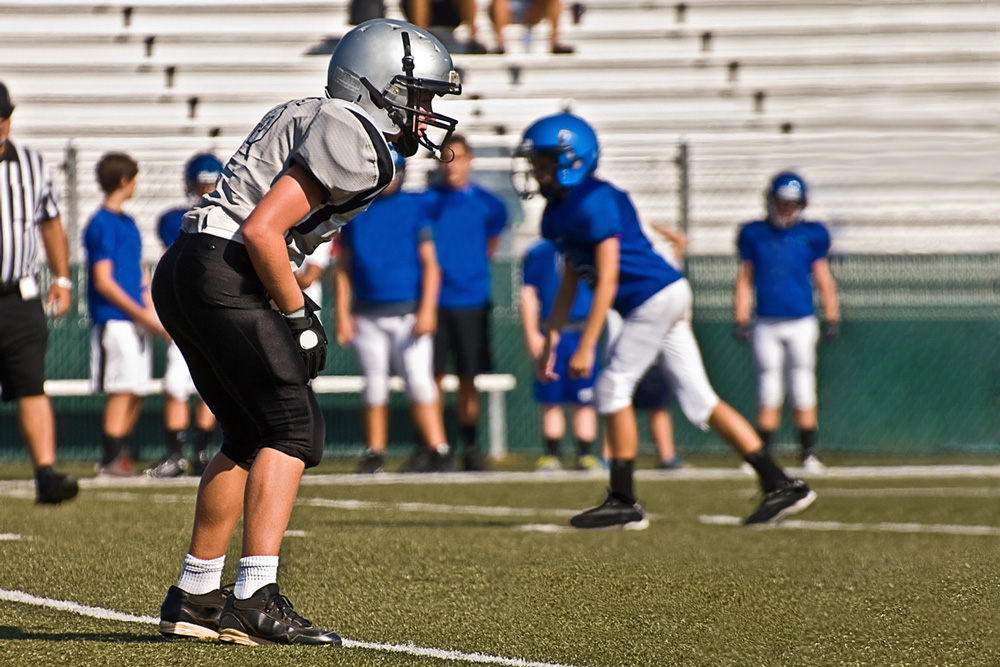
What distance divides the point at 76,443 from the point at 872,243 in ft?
22.2

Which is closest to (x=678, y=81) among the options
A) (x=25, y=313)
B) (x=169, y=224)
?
(x=169, y=224)

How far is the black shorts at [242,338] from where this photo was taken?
3.52m

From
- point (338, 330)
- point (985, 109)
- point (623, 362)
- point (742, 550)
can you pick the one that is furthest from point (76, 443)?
point (985, 109)

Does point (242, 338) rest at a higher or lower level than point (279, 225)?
lower

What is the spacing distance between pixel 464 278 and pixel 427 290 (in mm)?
565

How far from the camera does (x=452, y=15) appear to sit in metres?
14.7

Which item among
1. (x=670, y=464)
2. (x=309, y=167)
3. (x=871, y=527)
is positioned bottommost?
(x=670, y=464)

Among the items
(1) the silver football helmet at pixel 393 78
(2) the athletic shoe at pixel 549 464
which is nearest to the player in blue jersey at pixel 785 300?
(2) the athletic shoe at pixel 549 464

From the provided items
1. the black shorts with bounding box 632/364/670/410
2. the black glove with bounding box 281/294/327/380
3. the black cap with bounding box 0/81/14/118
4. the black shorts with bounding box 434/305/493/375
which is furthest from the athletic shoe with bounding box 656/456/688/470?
the black glove with bounding box 281/294/327/380

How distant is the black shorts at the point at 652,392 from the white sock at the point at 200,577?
6314mm

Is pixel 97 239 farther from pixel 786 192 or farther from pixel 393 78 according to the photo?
pixel 393 78

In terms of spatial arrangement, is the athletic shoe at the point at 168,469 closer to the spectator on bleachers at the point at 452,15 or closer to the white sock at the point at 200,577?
the white sock at the point at 200,577

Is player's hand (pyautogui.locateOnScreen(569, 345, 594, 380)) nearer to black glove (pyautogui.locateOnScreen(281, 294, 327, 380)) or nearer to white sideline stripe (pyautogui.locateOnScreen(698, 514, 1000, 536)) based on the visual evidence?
white sideline stripe (pyautogui.locateOnScreen(698, 514, 1000, 536))

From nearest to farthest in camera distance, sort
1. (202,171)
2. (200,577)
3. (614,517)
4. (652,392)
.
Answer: (200,577) → (614,517) → (202,171) → (652,392)
